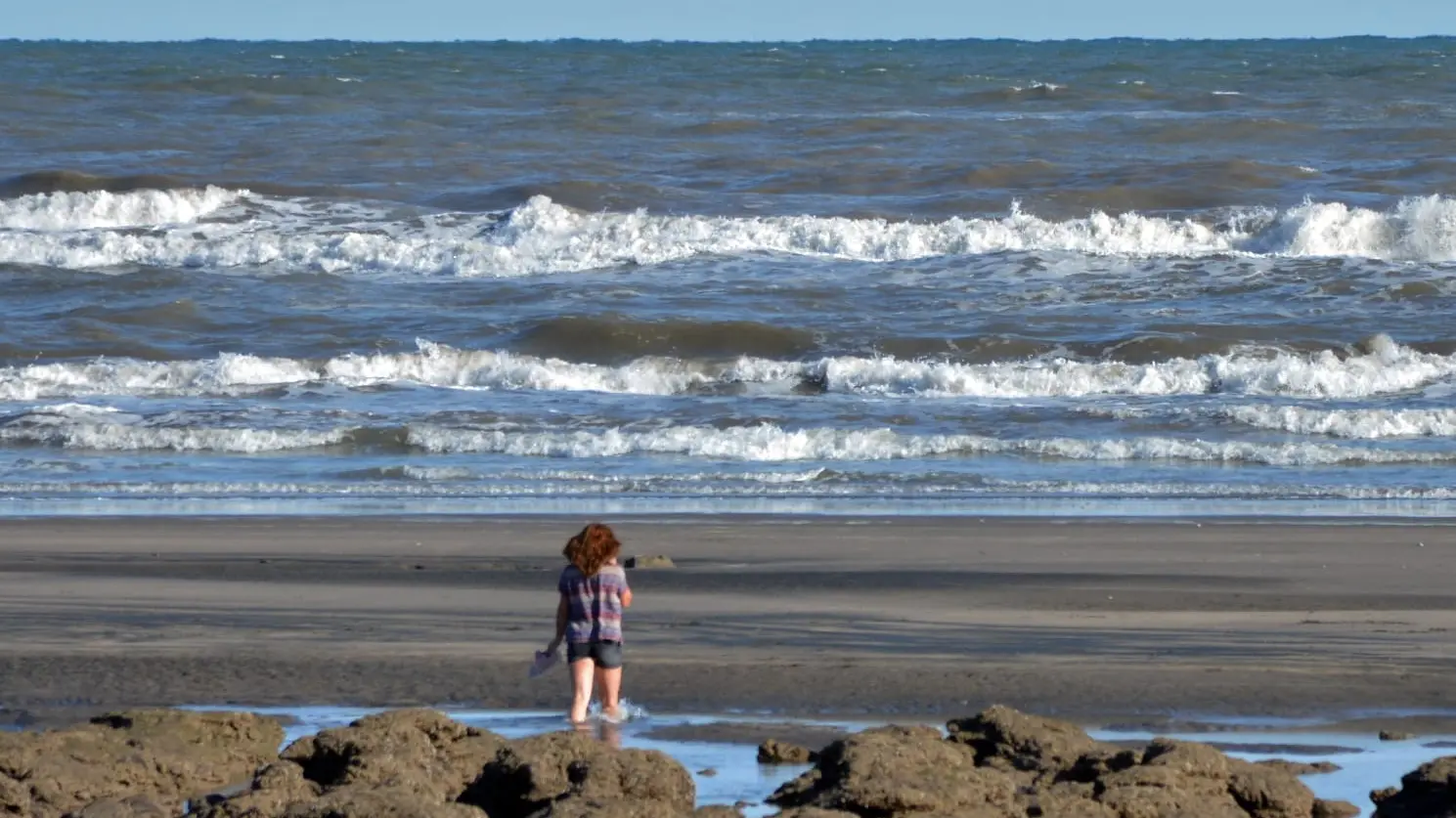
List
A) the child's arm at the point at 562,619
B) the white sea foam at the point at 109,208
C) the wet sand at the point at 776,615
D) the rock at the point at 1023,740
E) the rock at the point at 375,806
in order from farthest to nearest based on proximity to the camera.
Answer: the white sea foam at the point at 109,208, the wet sand at the point at 776,615, the child's arm at the point at 562,619, the rock at the point at 1023,740, the rock at the point at 375,806

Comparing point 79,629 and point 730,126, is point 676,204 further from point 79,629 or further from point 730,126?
point 79,629

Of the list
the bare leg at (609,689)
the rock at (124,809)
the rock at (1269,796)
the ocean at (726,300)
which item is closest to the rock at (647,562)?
the ocean at (726,300)

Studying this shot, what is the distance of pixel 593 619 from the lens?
19.8 ft

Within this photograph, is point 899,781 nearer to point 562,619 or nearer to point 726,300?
point 562,619

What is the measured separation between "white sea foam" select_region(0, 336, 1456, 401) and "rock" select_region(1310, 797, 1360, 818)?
10.6 m

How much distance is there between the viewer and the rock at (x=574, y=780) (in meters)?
4.43

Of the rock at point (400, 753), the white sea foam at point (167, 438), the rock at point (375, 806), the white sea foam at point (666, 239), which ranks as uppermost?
the white sea foam at point (666, 239)

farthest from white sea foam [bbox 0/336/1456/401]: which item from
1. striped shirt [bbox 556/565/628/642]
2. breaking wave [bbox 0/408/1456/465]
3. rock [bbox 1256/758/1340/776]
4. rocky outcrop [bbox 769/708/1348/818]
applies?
rocky outcrop [bbox 769/708/1348/818]

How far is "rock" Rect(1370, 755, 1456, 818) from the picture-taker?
452 cm

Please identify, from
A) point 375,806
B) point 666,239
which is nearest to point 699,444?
point 375,806

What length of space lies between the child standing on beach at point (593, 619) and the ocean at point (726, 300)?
4398mm

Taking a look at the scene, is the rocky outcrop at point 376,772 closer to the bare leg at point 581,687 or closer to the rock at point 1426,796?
the bare leg at point 581,687

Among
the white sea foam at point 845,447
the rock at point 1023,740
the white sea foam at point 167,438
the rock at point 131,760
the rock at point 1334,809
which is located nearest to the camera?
the rock at point 1334,809

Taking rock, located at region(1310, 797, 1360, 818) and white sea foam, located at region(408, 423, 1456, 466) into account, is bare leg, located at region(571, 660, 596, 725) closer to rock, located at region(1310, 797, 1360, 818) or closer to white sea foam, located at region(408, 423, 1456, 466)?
rock, located at region(1310, 797, 1360, 818)
